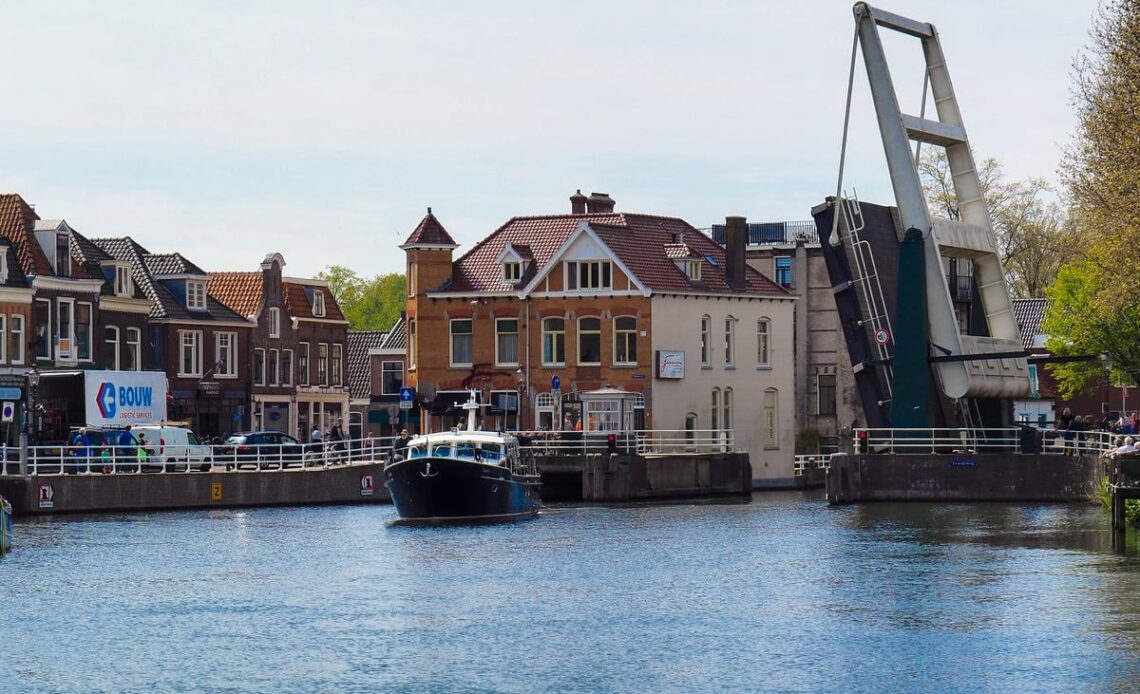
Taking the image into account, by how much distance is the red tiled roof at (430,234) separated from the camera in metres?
74.8

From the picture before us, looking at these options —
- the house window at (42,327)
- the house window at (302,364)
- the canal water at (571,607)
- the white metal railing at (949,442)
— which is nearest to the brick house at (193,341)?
the house window at (302,364)

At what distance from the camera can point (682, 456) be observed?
232 ft

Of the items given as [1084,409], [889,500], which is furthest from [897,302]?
[1084,409]

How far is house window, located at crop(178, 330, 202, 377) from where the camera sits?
8444cm

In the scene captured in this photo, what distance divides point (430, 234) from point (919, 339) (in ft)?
67.8

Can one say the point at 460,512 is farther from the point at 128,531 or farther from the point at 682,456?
the point at 682,456

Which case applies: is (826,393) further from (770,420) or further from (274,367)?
(274,367)

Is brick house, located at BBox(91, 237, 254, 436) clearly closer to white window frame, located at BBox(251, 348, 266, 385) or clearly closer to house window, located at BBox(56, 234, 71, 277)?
white window frame, located at BBox(251, 348, 266, 385)

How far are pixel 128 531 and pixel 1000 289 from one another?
29465mm

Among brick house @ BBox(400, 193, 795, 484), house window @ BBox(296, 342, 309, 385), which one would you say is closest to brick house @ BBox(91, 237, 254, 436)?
house window @ BBox(296, 342, 309, 385)

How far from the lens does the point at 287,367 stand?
92938 millimetres

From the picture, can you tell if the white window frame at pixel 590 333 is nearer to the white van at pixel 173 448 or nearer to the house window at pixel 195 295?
the white van at pixel 173 448

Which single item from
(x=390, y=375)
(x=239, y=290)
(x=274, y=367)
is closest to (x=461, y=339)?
(x=239, y=290)

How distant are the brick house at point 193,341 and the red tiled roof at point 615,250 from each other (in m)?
13.7
